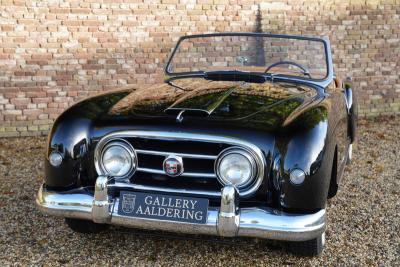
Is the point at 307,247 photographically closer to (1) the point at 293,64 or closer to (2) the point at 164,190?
(2) the point at 164,190

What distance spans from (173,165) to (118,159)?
36 cm

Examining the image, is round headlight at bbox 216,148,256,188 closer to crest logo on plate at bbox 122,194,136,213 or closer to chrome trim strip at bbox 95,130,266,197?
chrome trim strip at bbox 95,130,266,197

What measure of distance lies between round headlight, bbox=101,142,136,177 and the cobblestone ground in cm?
41

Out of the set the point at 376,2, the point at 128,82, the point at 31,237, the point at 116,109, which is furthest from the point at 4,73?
the point at 376,2

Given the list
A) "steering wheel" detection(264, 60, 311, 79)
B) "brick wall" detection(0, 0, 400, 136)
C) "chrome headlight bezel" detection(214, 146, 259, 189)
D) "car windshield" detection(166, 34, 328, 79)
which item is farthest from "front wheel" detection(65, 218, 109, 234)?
"brick wall" detection(0, 0, 400, 136)

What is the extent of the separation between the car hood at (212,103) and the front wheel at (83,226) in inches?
32.0

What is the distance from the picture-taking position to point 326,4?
791 cm

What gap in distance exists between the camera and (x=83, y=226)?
3.50 m

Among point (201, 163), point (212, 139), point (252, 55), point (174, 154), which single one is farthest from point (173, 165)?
point (252, 55)

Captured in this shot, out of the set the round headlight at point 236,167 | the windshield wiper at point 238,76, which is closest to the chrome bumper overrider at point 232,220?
the round headlight at point 236,167

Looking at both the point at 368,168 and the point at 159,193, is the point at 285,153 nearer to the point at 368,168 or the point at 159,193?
the point at 159,193

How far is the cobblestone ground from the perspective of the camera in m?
3.24

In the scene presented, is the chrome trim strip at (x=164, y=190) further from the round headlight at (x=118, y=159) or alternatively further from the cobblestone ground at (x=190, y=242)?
the cobblestone ground at (x=190, y=242)

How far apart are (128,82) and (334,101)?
4.25 metres
